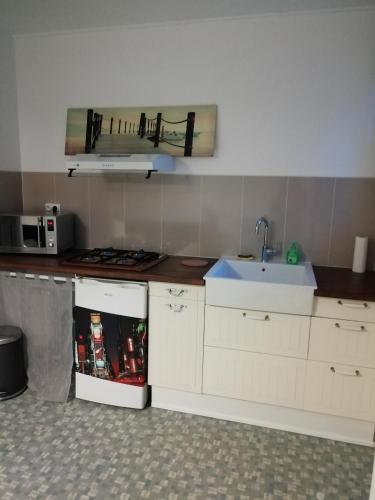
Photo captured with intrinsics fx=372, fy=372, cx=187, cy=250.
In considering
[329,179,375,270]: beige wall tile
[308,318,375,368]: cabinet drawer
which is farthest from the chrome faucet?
[308,318,375,368]: cabinet drawer

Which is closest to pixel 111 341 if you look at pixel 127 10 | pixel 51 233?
pixel 51 233

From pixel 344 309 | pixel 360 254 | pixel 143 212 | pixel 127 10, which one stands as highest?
pixel 127 10

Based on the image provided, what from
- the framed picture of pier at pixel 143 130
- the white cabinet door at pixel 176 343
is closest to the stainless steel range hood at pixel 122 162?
the framed picture of pier at pixel 143 130

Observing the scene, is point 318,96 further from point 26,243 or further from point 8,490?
point 8,490

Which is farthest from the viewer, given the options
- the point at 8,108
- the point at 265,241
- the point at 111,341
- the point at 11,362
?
the point at 8,108

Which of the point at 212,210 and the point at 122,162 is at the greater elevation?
the point at 122,162

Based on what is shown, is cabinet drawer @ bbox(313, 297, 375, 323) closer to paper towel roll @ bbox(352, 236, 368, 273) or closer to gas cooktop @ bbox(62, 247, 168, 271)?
paper towel roll @ bbox(352, 236, 368, 273)

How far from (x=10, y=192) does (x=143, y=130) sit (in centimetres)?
113

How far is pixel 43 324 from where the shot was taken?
2.43 metres

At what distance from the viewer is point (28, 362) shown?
2.52m

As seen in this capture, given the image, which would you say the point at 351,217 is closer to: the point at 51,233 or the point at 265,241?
the point at 265,241

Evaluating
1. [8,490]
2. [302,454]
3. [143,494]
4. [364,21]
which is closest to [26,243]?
[8,490]

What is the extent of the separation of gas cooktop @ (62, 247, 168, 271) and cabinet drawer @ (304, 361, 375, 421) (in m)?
1.14

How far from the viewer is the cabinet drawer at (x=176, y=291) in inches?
84.7
